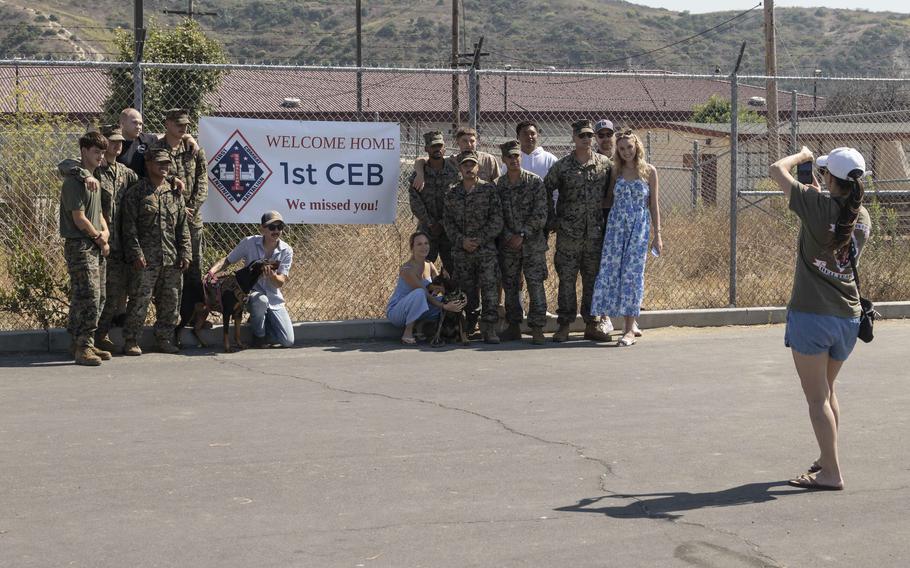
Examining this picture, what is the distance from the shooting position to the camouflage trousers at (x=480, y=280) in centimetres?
1182

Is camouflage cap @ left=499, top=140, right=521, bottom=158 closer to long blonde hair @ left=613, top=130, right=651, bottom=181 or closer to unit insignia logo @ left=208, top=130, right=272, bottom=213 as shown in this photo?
long blonde hair @ left=613, top=130, right=651, bottom=181

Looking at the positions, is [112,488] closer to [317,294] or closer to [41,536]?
[41,536]

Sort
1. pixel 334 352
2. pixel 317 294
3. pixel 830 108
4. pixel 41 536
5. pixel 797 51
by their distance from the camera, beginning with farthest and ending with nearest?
1. pixel 797 51
2. pixel 830 108
3. pixel 317 294
4. pixel 334 352
5. pixel 41 536

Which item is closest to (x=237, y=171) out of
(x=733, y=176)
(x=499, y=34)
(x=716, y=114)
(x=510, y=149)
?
(x=510, y=149)

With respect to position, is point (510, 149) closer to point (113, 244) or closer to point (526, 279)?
point (526, 279)

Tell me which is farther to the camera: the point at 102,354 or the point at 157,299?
the point at 157,299

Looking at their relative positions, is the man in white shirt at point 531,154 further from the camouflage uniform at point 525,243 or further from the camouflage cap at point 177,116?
the camouflage cap at point 177,116

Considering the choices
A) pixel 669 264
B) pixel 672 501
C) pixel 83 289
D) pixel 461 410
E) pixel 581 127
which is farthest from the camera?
pixel 669 264

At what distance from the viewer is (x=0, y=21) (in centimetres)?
11138

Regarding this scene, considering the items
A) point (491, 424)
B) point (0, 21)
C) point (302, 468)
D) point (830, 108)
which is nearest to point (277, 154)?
point (491, 424)

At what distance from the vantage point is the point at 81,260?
10.4m

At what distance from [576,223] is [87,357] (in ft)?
14.8

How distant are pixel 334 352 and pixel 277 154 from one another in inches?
80.0

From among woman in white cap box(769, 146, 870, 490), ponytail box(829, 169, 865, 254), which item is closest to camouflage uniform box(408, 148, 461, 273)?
woman in white cap box(769, 146, 870, 490)
